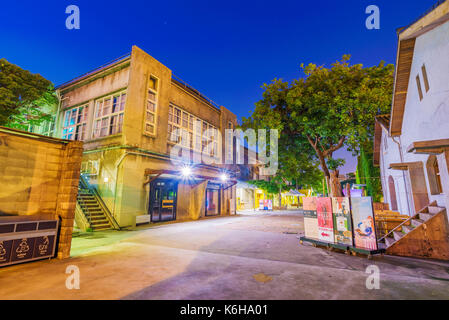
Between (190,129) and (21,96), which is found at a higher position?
(21,96)

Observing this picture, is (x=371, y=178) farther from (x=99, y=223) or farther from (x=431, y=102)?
(x=99, y=223)

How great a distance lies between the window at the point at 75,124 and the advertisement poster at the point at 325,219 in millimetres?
15615

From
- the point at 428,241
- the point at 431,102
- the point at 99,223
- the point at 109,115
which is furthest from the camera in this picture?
the point at 109,115

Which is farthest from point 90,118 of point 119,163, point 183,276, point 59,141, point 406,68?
point 406,68

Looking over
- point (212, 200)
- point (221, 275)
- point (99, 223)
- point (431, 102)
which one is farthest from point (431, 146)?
point (212, 200)

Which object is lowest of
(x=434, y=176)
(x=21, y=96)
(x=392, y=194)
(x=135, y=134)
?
(x=392, y=194)

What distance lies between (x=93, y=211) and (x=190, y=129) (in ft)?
31.2

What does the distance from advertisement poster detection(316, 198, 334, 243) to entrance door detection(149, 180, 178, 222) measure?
1020 cm

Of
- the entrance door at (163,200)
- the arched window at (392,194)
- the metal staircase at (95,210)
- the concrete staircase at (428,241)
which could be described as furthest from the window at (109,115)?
the arched window at (392,194)

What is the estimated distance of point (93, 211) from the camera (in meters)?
11.5

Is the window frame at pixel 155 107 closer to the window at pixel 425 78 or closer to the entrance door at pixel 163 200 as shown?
the entrance door at pixel 163 200

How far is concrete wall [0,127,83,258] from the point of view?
574cm

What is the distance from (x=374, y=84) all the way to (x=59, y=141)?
1493 centimetres

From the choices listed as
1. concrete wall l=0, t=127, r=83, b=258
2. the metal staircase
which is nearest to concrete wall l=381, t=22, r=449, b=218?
concrete wall l=0, t=127, r=83, b=258
